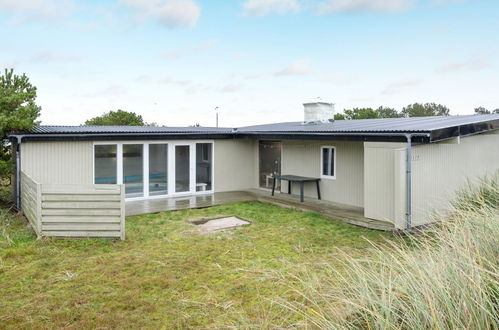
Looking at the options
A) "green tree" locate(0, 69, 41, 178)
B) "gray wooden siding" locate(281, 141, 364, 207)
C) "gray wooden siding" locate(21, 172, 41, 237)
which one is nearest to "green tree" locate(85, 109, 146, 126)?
"green tree" locate(0, 69, 41, 178)

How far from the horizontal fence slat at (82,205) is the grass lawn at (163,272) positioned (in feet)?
2.07

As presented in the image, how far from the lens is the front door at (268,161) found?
13773 mm

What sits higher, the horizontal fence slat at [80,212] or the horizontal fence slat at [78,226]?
the horizontal fence slat at [80,212]

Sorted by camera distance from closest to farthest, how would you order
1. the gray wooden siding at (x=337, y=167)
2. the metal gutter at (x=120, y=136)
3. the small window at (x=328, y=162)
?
1. the metal gutter at (x=120, y=136)
2. the gray wooden siding at (x=337, y=167)
3. the small window at (x=328, y=162)

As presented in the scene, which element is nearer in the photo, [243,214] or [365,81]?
[243,214]

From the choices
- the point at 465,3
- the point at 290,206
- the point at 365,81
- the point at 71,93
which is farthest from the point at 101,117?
the point at 465,3

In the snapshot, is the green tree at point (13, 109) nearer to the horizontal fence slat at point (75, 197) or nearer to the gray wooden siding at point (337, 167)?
the horizontal fence slat at point (75, 197)

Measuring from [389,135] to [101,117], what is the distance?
27275mm

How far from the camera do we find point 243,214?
33.3 ft

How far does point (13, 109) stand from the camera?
10.4 metres

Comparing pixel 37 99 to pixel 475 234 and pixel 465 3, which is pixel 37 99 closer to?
pixel 475 234

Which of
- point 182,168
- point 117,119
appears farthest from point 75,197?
point 117,119

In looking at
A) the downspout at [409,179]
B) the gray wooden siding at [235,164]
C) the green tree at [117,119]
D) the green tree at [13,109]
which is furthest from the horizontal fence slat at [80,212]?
the green tree at [117,119]

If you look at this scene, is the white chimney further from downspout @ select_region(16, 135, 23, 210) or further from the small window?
downspout @ select_region(16, 135, 23, 210)
